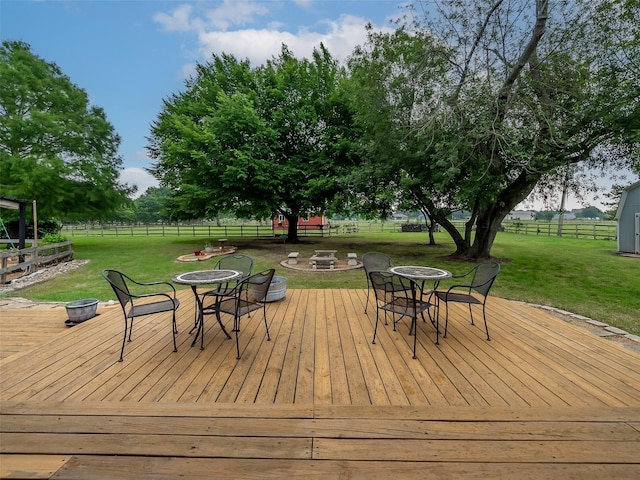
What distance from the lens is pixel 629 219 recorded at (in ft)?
36.2

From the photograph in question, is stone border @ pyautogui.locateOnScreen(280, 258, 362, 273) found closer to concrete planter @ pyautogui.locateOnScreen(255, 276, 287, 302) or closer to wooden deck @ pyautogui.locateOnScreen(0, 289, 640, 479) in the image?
concrete planter @ pyautogui.locateOnScreen(255, 276, 287, 302)

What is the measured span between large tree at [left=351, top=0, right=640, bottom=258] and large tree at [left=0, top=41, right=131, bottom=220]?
540 inches

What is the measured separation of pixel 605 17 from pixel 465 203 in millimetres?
5404

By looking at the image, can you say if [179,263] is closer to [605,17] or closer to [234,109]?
[234,109]

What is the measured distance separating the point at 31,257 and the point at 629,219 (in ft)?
66.6

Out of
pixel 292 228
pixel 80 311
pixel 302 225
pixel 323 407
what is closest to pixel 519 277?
pixel 323 407

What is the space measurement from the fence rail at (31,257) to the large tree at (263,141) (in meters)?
4.46

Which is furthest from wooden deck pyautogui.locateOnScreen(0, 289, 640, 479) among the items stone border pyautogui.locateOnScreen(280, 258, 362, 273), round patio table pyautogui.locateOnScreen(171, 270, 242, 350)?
stone border pyautogui.locateOnScreen(280, 258, 362, 273)

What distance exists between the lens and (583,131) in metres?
7.72

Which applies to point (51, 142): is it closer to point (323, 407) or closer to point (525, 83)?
point (323, 407)

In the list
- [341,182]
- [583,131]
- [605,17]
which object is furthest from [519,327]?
[341,182]

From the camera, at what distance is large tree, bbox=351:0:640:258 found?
6488 millimetres

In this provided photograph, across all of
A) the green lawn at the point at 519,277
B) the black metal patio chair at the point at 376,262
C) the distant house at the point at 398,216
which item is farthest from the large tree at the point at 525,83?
the distant house at the point at 398,216

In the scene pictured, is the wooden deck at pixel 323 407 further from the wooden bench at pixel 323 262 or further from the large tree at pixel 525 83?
the wooden bench at pixel 323 262
